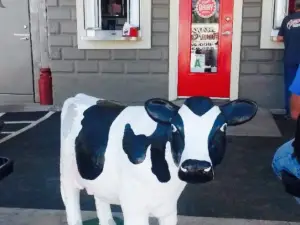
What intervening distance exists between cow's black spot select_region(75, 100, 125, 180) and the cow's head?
0.40 metres

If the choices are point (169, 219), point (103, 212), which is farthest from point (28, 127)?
point (169, 219)

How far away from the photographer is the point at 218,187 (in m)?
4.32

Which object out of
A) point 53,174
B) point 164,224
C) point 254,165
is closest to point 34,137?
point 53,174

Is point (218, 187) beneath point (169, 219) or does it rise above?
beneath

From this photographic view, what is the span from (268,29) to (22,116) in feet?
12.6

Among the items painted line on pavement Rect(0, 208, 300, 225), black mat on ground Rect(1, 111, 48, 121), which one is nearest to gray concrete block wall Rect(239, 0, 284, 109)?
black mat on ground Rect(1, 111, 48, 121)

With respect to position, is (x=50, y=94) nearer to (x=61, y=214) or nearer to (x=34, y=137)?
(x=34, y=137)

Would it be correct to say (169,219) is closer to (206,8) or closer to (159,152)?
(159,152)

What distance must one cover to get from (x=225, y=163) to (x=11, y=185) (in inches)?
85.8

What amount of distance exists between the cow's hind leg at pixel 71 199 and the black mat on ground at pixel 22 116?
14.0 ft

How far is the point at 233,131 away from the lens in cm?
616

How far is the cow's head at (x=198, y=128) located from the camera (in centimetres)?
188

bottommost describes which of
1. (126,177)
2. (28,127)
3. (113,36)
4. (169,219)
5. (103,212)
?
(28,127)

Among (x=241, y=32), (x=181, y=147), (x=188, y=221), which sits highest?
(x=241, y=32)
